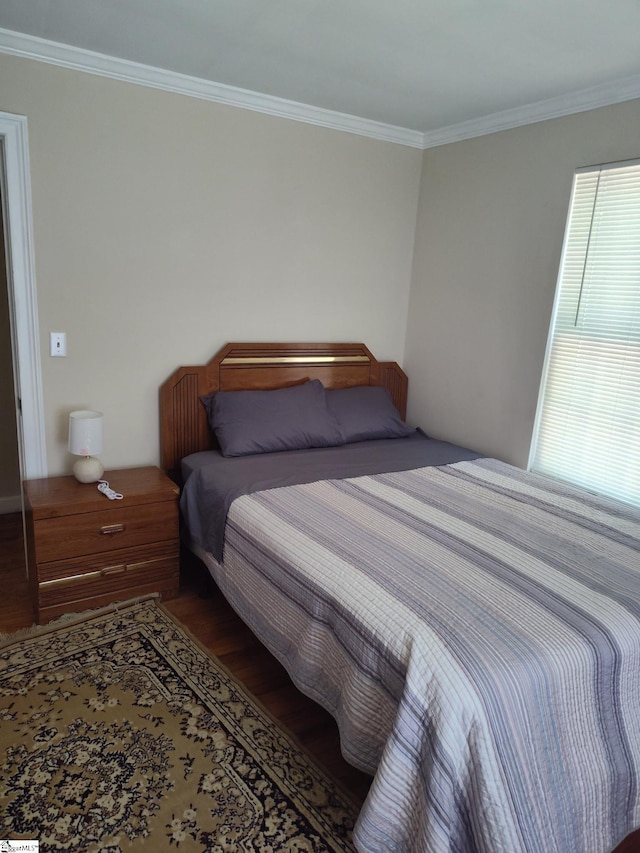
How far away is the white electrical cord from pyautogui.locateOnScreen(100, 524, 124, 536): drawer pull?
0.39 ft

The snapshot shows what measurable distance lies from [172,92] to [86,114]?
0.43 meters

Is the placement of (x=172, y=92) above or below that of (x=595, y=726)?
above

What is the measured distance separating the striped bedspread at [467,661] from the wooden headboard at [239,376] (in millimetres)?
1014

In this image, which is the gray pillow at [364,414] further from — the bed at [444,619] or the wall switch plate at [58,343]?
the wall switch plate at [58,343]

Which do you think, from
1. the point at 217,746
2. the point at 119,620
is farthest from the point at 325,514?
the point at 119,620

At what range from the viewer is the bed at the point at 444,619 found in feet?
4.25

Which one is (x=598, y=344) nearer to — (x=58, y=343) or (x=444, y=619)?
(x=444, y=619)

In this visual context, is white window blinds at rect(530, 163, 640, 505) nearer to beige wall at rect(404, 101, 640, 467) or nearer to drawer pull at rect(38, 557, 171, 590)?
beige wall at rect(404, 101, 640, 467)

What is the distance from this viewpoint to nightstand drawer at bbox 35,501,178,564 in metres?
2.38

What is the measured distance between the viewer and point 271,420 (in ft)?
9.80

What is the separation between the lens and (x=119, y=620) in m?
2.49

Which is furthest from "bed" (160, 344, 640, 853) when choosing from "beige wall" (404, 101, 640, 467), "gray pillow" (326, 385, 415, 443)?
"beige wall" (404, 101, 640, 467)

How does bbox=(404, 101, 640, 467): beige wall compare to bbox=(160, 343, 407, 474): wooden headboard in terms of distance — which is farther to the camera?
bbox=(160, 343, 407, 474): wooden headboard

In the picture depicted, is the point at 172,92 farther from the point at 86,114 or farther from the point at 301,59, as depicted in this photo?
the point at 301,59
